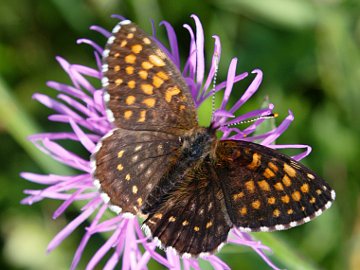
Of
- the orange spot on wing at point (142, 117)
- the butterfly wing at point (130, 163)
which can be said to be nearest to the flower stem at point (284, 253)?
the butterfly wing at point (130, 163)

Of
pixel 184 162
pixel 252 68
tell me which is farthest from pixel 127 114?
pixel 252 68

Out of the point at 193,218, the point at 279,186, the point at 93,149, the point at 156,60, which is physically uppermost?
the point at 156,60

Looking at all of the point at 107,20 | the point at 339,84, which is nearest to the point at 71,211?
the point at 107,20

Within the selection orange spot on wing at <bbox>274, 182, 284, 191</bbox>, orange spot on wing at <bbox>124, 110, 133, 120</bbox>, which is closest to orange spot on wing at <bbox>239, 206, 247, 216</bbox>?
orange spot on wing at <bbox>274, 182, 284, 191</bbox>

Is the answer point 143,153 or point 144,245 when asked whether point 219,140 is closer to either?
point 143,153

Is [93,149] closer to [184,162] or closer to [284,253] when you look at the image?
[184,162]

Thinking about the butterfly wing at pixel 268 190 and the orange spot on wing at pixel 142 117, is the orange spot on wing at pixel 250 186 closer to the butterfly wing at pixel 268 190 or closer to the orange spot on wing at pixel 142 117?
the butterfly wing at pixel 268 190
